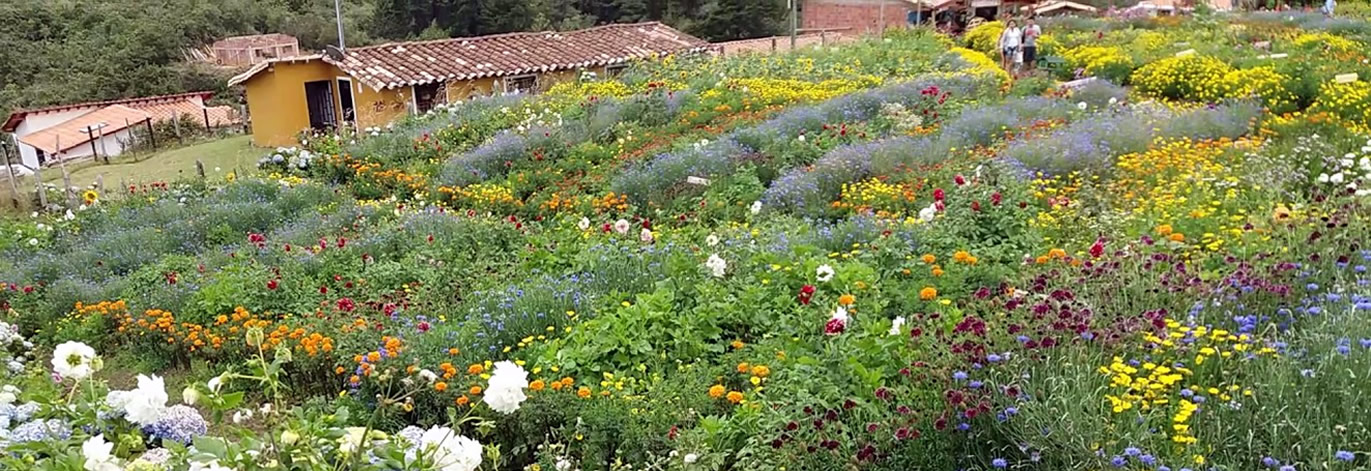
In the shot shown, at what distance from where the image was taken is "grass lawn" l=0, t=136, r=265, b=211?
1777 centimetres

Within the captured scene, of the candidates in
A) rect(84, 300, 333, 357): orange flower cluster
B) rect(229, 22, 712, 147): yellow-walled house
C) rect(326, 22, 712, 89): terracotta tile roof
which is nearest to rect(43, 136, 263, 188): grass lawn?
rect(229, 22, 712, 147): yellow-walled house

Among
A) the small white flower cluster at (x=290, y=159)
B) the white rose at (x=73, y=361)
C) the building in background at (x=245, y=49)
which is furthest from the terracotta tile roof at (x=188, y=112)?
the white rose at (x=73, y=361)

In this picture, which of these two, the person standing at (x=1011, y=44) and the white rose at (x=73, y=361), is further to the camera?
the person standing at (x=1011, y=44)

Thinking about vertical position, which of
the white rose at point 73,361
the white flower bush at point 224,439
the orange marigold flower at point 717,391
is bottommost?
the orange marigold flower at point 717,391

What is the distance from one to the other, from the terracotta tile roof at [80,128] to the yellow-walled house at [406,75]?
974 cm

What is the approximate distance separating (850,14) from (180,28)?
A: 30.2 m

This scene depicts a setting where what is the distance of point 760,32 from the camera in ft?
131

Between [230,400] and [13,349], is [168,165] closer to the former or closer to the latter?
[13,349]

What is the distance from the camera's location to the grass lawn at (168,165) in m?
17.8

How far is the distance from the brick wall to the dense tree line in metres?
4.99

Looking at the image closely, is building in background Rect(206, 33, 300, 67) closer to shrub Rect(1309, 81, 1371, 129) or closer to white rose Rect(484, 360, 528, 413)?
shrub Rect(1309, 81, 1371, 129)

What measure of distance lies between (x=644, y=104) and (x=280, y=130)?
11.7 metres

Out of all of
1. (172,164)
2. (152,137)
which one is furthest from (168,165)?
(152,137)

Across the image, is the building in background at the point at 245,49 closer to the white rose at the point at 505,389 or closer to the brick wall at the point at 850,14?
the brick wall at the point at 850,14
